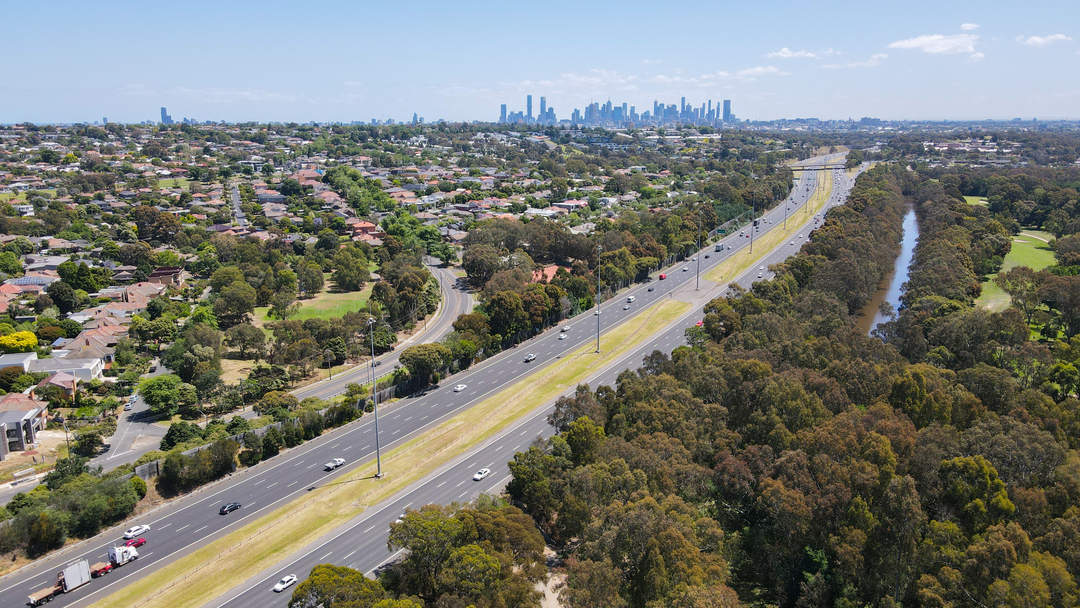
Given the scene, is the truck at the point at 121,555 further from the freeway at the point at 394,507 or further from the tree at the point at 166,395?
the tree at the point at 166,395

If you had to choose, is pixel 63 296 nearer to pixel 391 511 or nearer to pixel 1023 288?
pixel 391 511

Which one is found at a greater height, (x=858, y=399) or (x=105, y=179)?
(x=105, y=179)

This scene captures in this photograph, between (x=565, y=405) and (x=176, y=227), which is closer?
(x=565, y=405)

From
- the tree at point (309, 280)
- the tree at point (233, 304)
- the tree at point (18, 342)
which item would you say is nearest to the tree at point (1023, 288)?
the tree at point (309, 280)

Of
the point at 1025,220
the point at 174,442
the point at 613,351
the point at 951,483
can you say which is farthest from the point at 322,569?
the point at 1025,220

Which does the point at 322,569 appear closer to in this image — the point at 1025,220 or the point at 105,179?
the point at 1025,220

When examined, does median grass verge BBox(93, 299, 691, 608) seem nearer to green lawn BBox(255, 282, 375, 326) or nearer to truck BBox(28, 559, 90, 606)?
truck BBox(28, 559, 90, 606)
